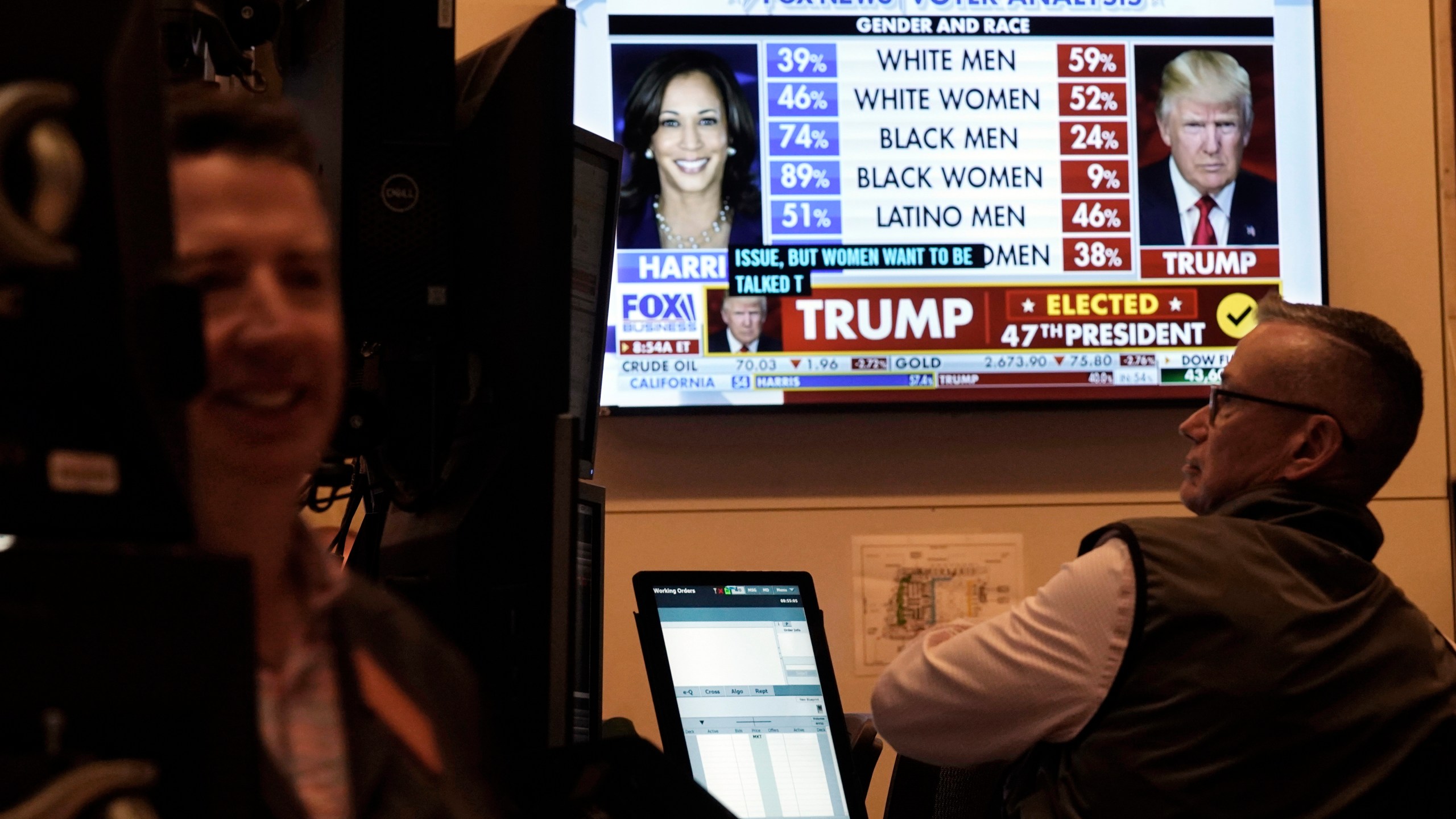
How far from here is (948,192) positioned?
2963 mm

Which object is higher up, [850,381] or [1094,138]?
[1094,138]

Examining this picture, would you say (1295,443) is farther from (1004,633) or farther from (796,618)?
(796,618)

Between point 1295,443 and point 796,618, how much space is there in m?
0.80

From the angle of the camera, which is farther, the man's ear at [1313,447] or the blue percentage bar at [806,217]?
the blue percentage bar at [806,217]

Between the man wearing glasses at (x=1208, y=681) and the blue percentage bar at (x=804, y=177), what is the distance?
47.8 inches

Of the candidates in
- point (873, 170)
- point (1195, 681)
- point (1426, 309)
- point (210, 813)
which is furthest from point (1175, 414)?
point (210, 813)

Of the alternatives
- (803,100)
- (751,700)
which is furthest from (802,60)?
(751,700)

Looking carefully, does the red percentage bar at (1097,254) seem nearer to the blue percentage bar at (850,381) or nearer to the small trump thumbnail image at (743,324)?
the blue percentage bar at (850,381)

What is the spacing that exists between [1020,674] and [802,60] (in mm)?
1553

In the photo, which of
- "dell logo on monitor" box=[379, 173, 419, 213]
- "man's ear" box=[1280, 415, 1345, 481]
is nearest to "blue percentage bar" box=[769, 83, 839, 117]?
"man's ear" box=[1280, 415, 1345, 481]

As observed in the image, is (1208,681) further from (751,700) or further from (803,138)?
(803,138)

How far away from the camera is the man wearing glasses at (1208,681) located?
177cm

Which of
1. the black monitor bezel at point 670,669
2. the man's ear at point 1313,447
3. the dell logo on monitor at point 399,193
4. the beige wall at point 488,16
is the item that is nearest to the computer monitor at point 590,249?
the dell logo on monitor at point 399,193

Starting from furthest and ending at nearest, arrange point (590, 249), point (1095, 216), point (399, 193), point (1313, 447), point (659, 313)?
point (1095, 216)
point (659, 313)
point (1313, 447)
point (590, 249)
point (399, 193)
